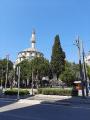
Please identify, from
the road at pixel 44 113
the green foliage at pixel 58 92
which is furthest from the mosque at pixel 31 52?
the road at pixel 44 113

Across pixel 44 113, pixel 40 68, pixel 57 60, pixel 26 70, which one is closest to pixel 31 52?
pixel 26 70

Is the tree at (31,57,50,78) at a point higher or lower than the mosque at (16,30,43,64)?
lower

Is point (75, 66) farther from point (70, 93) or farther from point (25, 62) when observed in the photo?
point (70, 93)

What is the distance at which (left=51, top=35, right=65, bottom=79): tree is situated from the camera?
93875mm

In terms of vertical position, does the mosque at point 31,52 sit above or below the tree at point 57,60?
above

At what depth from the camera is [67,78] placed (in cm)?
8231

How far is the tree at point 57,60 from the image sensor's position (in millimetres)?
93875

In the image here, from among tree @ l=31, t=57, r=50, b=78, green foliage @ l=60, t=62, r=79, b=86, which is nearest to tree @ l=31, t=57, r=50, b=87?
tree @ l=31, t=57, r=50, b=78

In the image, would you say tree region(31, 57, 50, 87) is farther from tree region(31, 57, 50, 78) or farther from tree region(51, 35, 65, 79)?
tree region(51, 35, 65, 79)

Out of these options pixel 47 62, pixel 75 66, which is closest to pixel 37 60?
pixel 47 62

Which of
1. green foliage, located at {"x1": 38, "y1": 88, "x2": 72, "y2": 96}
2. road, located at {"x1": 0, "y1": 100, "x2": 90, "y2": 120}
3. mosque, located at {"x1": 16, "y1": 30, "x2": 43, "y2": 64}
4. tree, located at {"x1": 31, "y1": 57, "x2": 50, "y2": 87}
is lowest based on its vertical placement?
road, located at {"x1": 0, "y1": 100, "x2": 90, "y2": 120}

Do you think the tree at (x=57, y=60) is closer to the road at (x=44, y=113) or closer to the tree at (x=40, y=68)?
the tree at (x=40, y=68)

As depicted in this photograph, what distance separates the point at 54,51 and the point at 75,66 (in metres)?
12.4

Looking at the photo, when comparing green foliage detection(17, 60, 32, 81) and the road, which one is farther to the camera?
green foliage detection(17, 60, 32, 81)
